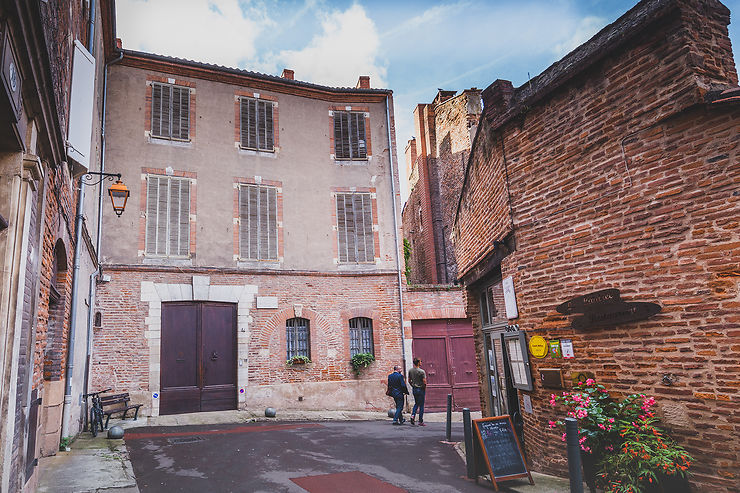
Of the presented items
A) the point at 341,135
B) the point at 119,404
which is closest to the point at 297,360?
the point at 119,404

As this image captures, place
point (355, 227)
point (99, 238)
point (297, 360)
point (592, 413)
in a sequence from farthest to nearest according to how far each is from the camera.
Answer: point (355, 227) < point (297, 360) < point (99, 238) < point (592, 413)

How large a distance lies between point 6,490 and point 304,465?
4193mm

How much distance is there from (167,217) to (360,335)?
6235 mm

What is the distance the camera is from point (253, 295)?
45.4 feet

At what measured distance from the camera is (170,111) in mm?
14133

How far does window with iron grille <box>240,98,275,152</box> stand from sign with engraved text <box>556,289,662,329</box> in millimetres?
11314

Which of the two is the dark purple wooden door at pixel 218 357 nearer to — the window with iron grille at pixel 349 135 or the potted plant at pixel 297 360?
the potted plant at pixel 297 360

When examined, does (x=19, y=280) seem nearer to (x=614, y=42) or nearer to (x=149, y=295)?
(x=614, y=42)

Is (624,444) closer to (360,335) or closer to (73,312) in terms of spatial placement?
(73,312)

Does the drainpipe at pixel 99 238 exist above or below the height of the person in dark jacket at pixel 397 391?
above

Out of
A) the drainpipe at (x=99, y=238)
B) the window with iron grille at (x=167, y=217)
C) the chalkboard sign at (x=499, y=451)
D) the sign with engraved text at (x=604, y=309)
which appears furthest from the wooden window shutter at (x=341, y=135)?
the sign with engraved text at (x=604, y=309)

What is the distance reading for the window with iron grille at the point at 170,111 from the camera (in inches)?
548

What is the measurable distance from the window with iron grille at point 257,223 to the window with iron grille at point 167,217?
4.79 feet

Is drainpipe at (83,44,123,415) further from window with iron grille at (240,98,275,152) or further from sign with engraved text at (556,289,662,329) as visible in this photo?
sign with engraved text at (556,289,662,329)
